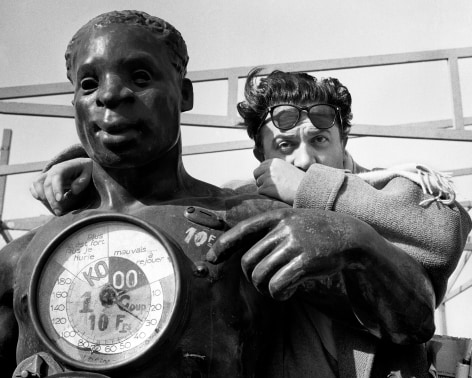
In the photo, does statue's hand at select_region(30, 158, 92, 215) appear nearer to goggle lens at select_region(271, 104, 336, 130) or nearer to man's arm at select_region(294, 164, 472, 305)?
man's arm at select_region(294, 164, 472, 305)

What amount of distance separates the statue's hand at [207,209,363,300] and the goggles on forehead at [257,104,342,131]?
2.21 feet

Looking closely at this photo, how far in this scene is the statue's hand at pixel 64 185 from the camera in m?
1.51

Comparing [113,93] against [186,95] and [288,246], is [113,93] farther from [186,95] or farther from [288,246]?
[288,246]

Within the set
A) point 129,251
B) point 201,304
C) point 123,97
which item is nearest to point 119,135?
point 123,97

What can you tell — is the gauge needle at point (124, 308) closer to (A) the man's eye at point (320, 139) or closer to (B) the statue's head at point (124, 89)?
(B) the statue's head at point (124, 89)

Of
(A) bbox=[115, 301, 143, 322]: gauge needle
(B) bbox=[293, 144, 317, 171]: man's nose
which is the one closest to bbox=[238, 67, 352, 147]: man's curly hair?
(B) bbox=[293, 144, 317, 171]: man's nose

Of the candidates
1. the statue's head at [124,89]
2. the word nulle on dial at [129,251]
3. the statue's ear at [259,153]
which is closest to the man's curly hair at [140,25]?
the statue's head at [124,89]

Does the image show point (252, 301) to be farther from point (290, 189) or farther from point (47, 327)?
point (47, 327)

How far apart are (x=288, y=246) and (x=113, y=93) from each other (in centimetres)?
42

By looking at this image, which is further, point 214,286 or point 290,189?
point 290,189

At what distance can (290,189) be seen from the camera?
152 centimetres

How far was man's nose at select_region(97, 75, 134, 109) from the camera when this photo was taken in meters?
1.32

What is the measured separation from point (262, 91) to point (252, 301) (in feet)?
2.61

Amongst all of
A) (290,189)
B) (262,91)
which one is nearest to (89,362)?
(290,189)
